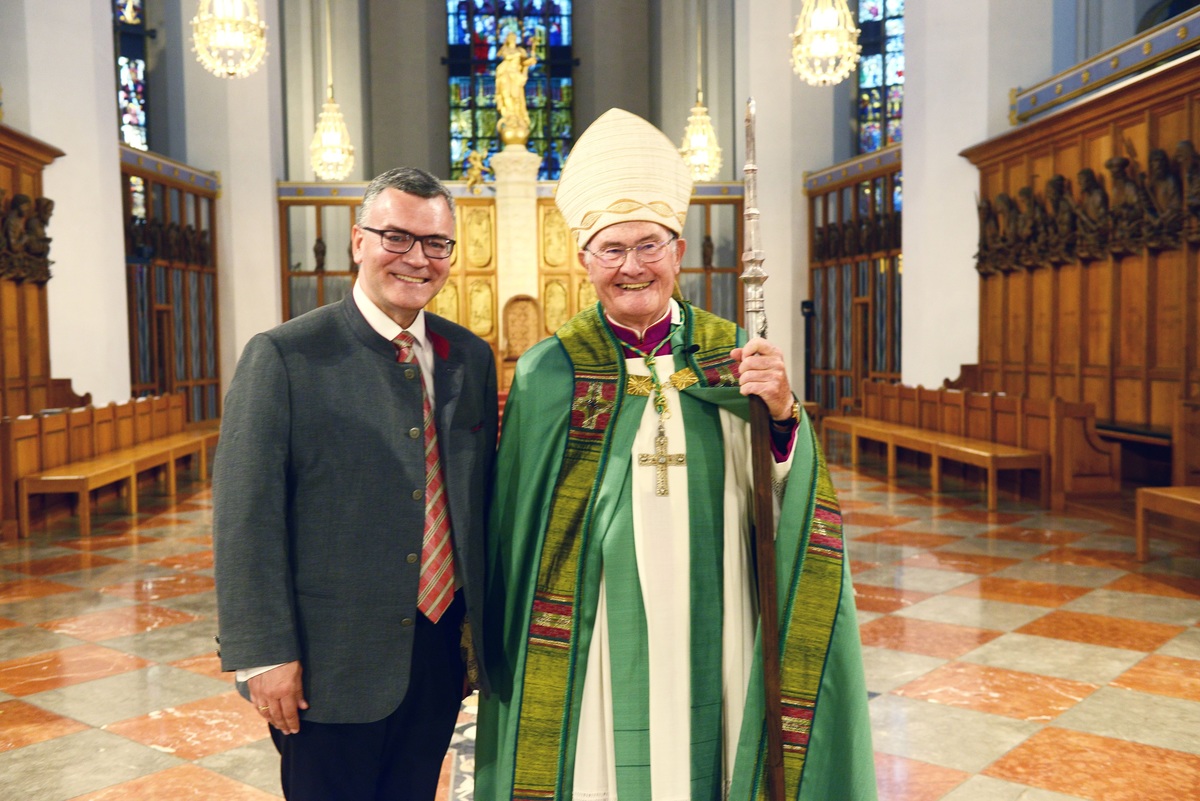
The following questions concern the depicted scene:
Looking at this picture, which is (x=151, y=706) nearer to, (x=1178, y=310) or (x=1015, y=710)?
(x=1015, y=710)

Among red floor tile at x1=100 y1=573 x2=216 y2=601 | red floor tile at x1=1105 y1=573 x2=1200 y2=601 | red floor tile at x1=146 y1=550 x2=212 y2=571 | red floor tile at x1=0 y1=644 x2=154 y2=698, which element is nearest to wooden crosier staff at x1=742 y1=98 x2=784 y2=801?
red floor tile at x1=0 y1=644 x2=154 y2=698

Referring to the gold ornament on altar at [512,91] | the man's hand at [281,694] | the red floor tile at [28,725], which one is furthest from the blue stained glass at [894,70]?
the man's hand at [281,694]

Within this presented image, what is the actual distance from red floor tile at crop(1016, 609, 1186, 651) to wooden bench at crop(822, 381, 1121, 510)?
3.01 metres

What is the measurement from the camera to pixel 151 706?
389 centimetres

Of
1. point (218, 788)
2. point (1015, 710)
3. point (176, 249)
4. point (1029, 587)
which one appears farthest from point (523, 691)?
point (176, 249)

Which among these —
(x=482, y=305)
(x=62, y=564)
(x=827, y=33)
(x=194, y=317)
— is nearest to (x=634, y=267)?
(x=62, y=564)

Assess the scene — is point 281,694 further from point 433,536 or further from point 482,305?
point 482,305

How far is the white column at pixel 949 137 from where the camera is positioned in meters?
10.6

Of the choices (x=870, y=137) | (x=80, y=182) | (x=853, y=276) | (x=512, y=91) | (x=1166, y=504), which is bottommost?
(x=1166, y=504)

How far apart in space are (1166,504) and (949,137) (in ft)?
21.8

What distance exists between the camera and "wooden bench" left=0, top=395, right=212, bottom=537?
7.22 m

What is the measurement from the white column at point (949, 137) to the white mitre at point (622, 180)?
971 centimetres

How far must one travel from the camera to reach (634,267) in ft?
7.00

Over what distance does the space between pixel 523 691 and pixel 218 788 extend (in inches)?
63.3
